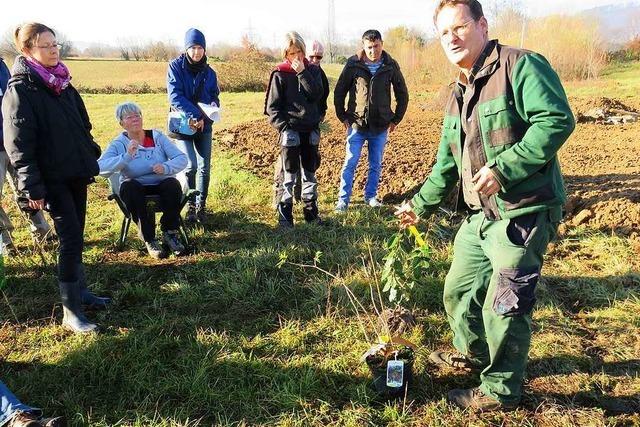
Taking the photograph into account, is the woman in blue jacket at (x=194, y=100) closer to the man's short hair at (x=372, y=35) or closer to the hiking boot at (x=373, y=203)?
the man's short hair at (x=372, y=35)

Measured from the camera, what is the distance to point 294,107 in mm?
4613

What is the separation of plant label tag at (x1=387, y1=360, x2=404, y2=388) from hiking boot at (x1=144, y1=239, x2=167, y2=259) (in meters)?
2.70

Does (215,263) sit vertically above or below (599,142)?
below

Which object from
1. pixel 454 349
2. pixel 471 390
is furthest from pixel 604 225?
pixel 471 390

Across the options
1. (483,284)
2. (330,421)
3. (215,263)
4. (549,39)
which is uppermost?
(549,39)

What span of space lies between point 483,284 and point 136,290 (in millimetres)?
2749

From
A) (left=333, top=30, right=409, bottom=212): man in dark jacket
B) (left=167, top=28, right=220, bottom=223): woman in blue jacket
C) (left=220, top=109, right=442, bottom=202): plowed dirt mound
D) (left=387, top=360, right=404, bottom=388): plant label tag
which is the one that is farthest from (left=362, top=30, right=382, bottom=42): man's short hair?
(left=387, top=360, right=404, bottom=388): plant label tag

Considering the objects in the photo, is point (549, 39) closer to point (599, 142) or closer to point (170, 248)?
point (599, 142)

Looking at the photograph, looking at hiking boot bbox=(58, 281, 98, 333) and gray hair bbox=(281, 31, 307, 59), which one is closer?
hiking boot bbox=(58, 281, 98, 333)

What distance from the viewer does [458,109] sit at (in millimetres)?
2385

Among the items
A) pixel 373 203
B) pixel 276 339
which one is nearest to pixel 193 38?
pixel 373 203

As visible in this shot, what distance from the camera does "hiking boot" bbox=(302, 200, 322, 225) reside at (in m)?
5.09

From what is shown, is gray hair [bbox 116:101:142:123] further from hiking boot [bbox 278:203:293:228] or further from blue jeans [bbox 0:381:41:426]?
blue jeans [bbox 0:381:41:426]

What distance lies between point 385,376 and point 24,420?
6.23 feet
